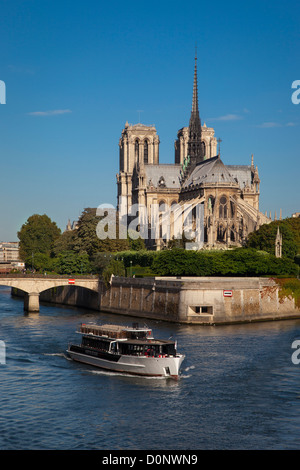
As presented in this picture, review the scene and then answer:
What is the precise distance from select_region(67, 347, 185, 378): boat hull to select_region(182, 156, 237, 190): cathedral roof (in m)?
86.4

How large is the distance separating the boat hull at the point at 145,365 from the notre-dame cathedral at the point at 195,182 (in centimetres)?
7127

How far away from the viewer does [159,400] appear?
4150 cm

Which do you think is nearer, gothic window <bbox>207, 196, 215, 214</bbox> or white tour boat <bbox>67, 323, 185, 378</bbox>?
white tour boat <bbox>67, 323, 185, 378</bbox>

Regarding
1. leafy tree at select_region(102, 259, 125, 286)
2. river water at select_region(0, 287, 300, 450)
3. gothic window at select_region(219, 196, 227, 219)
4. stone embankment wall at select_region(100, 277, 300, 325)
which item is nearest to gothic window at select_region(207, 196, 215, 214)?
gothic window at select_region(219, 196, 227, 219)

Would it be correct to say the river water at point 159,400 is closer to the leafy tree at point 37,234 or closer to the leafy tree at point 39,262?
the leafy tree at point 39,262

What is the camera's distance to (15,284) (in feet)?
287

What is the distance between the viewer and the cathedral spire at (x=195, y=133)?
15312 cm

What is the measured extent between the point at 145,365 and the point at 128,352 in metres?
2.09

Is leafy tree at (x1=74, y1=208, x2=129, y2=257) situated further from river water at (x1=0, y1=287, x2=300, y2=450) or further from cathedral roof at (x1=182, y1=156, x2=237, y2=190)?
river water at (x1=0, y1=287, x2=300, y2=450)

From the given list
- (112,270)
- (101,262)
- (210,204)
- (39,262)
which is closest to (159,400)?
(112,270)

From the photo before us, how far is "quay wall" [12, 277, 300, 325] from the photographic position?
2955 inches

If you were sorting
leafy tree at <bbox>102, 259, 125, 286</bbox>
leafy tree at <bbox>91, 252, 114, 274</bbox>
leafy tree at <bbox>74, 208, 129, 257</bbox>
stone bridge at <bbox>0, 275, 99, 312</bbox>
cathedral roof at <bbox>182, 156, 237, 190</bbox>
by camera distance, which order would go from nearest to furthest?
stone bridge at <bbox>0, 275, 99, 312</bbox> → leafy tree at <bbox>102, 259, 125, 286</bbox> → leafy tree at <bbox>91, 252, 114, 274</bbox> → leafy tree at <bbox>74, 208, 129, 257</bbox> → cathedral roof at <bbox>182, 156, 237, 190</bbox>

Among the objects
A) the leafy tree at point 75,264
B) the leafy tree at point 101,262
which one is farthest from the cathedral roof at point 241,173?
the leafy tree at point 101,262
